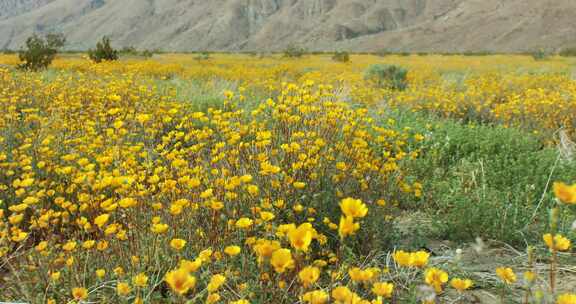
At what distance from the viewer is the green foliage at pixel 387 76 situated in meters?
11.7

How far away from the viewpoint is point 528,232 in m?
3.05

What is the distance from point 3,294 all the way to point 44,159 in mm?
1530

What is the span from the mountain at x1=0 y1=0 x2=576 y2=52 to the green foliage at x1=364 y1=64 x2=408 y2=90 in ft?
235

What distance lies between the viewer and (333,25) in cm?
10425

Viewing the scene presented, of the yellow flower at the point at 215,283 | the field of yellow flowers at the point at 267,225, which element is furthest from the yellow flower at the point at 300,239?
the yellow flower at the point at 215,283

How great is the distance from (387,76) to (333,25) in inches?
3786

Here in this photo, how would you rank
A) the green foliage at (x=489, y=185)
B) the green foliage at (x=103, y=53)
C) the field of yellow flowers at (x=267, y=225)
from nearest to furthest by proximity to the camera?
the field of yellow flowers at (x=267, y=225) → the green foliage at (x=489, y=185) → the green foliage at (x=103, y=53)

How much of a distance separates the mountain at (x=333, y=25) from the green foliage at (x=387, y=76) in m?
71.5

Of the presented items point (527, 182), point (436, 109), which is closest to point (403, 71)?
point (436, 109)

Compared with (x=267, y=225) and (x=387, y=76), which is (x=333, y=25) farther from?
(x=267, y=225)

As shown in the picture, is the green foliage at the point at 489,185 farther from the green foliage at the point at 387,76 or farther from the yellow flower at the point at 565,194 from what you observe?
the green foliage at the point at 387,76

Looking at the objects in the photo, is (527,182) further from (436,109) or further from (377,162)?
(436,109)

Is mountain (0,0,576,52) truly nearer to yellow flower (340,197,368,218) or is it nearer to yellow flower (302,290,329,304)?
yellow flower (340,197,368,218)

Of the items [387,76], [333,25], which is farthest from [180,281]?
[333,25]
